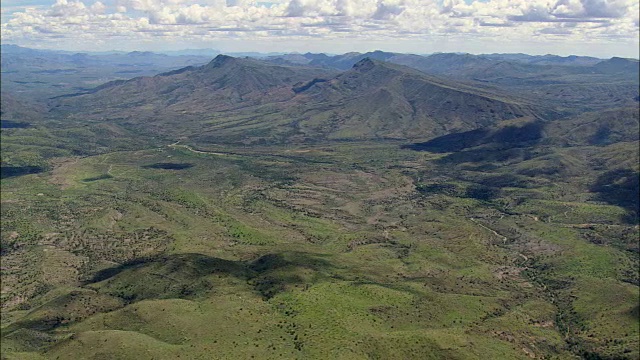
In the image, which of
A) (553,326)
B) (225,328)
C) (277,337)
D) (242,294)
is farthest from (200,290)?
(553,326)

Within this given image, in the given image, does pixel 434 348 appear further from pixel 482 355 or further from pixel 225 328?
pixel 225 328

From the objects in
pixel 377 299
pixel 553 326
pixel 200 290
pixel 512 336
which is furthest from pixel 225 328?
pixel 553 326

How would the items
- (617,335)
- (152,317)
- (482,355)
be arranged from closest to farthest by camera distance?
(482,355) → (152,317) → (617,335)

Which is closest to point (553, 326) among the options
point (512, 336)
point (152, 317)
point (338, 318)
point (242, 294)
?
point (512, 336)

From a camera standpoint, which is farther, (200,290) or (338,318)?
(200,290)

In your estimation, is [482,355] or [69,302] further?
[69,302]

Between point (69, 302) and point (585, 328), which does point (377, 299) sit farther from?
point (69, 302)

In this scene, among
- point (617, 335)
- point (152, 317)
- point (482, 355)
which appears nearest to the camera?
point (482, 355)
